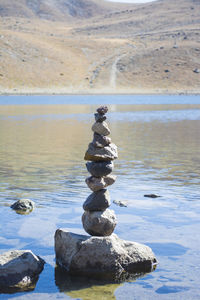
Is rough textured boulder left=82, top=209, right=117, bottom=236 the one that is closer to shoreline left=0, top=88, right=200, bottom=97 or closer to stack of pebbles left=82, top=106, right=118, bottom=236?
stack of pebbles left=82, top=106, right=118, bottom=236

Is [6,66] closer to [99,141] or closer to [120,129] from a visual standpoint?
[120,129]

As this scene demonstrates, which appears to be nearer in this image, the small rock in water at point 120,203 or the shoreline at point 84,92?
the small rock in water at point 120,203

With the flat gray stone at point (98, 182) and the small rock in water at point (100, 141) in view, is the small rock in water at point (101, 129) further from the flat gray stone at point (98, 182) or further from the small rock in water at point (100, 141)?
the flat gray stone at point (98, 182)

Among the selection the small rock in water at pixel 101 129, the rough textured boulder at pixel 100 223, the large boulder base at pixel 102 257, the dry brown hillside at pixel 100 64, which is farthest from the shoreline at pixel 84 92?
the large boulder base at pixel 102 257

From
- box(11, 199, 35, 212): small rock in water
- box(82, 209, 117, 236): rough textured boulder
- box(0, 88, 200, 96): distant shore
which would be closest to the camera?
box(82, 209, 117, 236): rough textured boulder

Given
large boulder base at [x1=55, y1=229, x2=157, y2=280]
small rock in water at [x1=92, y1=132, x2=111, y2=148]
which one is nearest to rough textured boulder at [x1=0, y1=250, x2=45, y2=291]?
large boulder base at [x1=55, y1=229, x2=157, y2=280]

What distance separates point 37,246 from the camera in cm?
1066

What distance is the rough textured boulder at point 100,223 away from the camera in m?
9.93

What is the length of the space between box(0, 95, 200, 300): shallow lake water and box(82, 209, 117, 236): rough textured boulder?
3.11ft

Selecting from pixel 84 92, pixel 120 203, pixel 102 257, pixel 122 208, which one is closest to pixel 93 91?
pixel 84 92

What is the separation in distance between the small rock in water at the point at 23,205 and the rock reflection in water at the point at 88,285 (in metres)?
4.09

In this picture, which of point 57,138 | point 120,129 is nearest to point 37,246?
point 57,138

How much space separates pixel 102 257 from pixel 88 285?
0.58m

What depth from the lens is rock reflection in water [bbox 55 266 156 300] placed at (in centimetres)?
857
